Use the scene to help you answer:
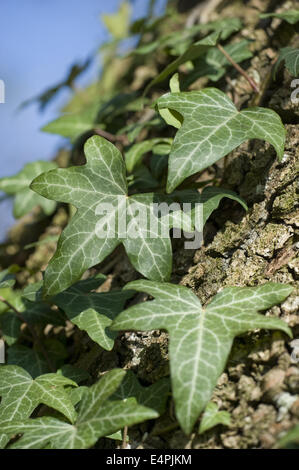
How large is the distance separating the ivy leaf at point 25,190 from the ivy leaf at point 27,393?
0.82 m

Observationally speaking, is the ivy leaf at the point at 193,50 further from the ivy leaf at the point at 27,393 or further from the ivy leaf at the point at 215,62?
the ivy leaf at the point at 27,393

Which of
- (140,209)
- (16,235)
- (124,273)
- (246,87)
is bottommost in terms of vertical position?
(16,235)

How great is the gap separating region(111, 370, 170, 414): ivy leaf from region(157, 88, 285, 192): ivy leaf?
1.32 feet

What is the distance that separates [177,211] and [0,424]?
61 cm

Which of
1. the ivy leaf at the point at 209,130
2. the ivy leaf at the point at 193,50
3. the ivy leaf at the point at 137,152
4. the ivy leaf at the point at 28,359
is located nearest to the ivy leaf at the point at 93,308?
the ivy leaf at the point at 28,359

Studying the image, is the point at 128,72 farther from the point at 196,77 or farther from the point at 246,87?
the point at 246,87

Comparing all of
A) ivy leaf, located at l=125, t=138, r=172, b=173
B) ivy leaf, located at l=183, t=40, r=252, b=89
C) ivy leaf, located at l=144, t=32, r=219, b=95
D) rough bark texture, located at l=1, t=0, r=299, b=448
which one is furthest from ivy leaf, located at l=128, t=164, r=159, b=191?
ivy leaf, located at l=183, t=40, r=252, b=89

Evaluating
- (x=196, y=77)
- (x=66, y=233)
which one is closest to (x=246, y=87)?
(x=196, y=77)

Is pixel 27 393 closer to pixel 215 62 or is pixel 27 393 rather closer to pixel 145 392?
pixel 145 392

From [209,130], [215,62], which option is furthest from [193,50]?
[209,130]

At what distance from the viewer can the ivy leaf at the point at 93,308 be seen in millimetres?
977

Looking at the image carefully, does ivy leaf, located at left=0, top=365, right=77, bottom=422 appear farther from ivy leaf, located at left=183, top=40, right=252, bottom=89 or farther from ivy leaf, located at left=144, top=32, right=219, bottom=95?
ivy leaf, located at left=183, top=40, right=252, bottom=89

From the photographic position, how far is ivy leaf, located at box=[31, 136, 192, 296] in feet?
3.18

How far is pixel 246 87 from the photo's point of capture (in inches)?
57.7
